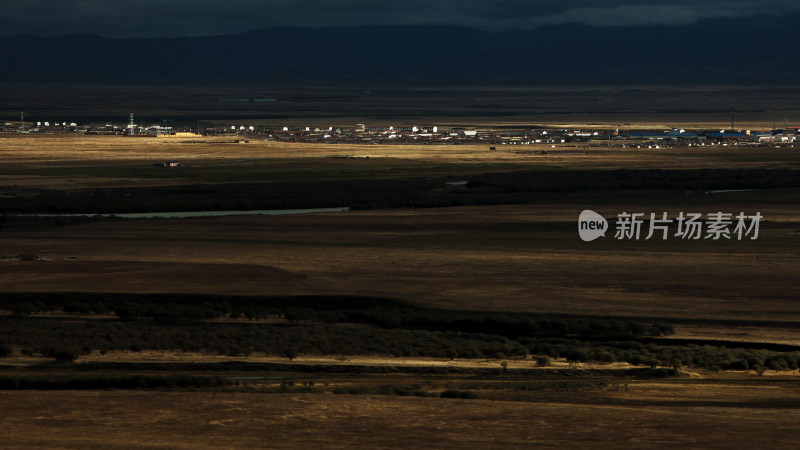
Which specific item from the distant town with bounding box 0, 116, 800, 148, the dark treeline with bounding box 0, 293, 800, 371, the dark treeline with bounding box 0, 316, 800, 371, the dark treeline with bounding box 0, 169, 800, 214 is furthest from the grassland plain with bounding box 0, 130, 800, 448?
the distant town with bounding box 0, 116, 800, 148

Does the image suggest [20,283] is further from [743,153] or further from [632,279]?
[743,153]

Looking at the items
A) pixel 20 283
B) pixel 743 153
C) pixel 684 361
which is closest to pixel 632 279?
pixel 684 361

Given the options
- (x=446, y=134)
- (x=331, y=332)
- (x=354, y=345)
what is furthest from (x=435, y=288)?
(x=446, y=134)

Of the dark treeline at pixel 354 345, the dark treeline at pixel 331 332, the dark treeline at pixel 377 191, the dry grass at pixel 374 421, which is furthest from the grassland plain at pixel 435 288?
the dark treeline at pixel 377 191

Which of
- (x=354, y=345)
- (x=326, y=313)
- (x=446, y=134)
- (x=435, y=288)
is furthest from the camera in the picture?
(x=446, y=134)

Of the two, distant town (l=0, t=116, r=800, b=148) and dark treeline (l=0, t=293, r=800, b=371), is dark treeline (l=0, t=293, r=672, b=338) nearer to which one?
dark treeline (l=0, t=293, r=800, b=371)

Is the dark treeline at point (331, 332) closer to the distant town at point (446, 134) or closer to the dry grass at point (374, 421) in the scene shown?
the dry grass at point (374, 421)

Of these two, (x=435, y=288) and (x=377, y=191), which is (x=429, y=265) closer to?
(x=435, y=288)
